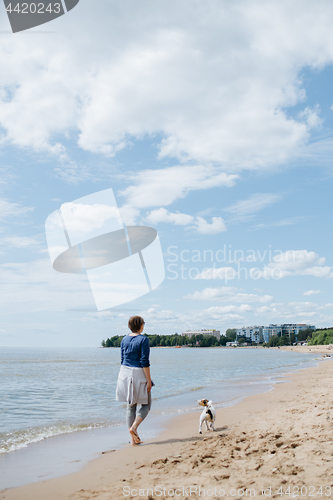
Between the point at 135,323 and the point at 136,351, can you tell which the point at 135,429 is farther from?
the point at 135,323

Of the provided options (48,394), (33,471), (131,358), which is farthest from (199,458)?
(48,394)

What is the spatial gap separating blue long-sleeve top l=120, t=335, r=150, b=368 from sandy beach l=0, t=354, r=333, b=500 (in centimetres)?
140

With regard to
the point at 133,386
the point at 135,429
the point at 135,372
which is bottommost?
the point at 135,429

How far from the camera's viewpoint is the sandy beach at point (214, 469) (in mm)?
3809

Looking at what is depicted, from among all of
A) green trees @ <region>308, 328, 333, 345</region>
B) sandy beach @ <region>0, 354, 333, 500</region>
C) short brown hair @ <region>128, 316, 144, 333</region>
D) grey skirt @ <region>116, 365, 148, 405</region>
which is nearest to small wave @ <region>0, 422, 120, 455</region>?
sandy beach @ <region>0, 354, 333, 500</region>

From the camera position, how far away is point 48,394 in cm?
1602

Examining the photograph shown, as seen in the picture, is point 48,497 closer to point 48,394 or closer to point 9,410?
point 9,410

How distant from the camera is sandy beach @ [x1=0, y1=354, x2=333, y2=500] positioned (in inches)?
150

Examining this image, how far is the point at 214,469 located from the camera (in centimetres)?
446

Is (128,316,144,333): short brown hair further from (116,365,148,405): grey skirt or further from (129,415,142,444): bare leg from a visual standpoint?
(129,415,142,444): bare leg

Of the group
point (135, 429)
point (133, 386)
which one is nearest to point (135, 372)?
point (133, 386)

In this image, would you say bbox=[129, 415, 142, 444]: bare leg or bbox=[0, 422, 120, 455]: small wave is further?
bbox=[0, 422, 120, 455]: small wave

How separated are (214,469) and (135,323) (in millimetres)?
Answer: 2471

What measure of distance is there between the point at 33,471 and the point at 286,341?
197103 millimetres
